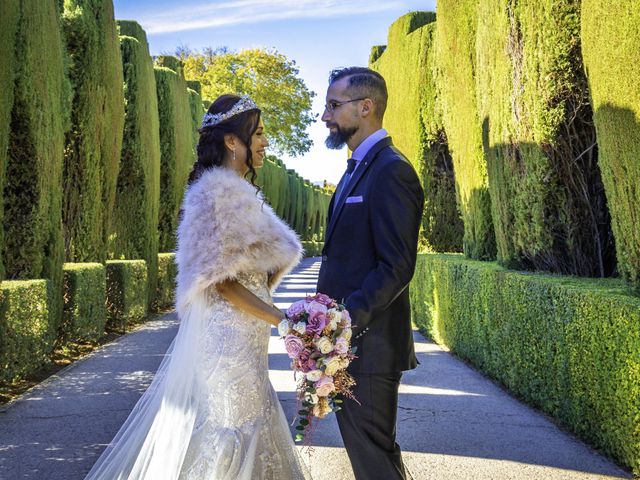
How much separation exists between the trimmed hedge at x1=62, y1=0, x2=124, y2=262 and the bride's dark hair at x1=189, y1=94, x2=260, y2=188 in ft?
27.0

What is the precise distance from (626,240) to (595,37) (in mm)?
1486

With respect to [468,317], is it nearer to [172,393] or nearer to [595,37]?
[595,37]

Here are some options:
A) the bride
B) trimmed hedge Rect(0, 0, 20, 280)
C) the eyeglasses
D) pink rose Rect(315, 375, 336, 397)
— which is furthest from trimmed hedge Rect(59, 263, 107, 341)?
pink rose Rect(315, 375, 336, 397)

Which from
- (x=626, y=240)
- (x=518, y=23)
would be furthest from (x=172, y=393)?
(x=518, y=23)

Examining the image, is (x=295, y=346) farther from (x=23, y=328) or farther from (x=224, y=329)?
(x=23, y=328)

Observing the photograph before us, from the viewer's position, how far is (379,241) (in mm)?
3168

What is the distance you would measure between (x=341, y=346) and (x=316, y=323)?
130 mm

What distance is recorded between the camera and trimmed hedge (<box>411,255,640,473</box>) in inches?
196

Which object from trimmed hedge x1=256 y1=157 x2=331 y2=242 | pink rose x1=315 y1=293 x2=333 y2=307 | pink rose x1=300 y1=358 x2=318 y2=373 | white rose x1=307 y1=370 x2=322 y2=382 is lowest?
white rose x1=307 y1=370 x2=322 y2=382

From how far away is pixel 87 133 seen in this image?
38.4 ft

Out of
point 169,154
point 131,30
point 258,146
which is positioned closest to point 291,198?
point 169,154

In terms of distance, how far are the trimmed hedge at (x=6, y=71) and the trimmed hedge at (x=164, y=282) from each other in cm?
807

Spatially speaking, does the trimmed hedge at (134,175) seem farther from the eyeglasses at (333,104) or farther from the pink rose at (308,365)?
the pink rose at (308,365)

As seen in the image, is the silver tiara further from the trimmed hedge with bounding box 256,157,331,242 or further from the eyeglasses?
the trimmed hedge with bounding box 256,157,331,242
